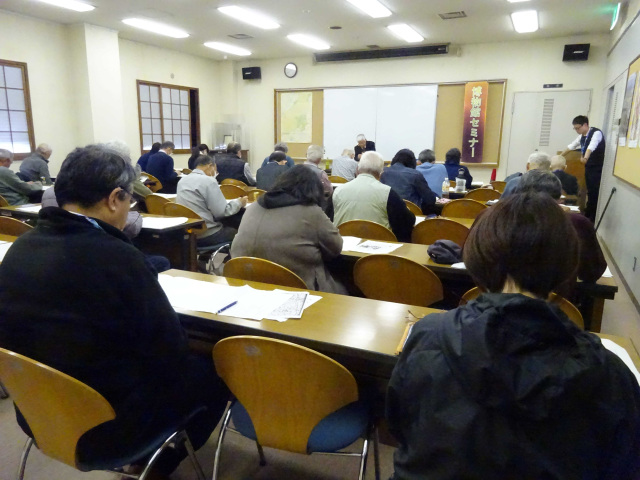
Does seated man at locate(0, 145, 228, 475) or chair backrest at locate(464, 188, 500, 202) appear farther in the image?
chair backrest at locate(464, 188, 500, 202)

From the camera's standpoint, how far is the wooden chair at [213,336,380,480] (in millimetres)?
1159

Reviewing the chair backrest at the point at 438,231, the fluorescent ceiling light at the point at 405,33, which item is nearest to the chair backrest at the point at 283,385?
the chair backrest at the point at 438,231

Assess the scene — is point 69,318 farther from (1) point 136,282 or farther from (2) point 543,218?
(2) point 543,218

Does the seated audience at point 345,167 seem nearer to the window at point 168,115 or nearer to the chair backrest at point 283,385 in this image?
the window at point 168,115

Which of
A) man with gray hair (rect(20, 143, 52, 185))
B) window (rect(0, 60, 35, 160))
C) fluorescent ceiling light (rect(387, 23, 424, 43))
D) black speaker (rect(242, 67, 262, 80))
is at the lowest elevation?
man with gray hair (rect(20, 143, 52, 185))

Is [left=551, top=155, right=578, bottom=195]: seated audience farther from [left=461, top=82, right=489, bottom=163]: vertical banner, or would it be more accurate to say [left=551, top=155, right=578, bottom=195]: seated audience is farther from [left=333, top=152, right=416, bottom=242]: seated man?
[left=461, top=82, right=489, bottom=163]: vertical banner

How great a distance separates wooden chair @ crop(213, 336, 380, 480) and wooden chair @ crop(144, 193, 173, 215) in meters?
3.16

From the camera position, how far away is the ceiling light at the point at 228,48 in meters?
8.45

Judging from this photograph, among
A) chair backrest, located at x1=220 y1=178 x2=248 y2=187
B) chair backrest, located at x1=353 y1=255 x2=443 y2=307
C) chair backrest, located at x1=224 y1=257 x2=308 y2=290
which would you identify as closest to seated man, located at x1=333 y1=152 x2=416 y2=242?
chair backrest, located at x1=353 y1=255 x2=443 y2=307

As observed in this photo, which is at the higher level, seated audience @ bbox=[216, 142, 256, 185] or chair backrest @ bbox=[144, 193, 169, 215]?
seated audience @ bbox=[216, 142, 256, 185]

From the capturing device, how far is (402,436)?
97 centimetres

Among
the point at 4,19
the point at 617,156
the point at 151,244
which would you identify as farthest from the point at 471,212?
the point at 4,19

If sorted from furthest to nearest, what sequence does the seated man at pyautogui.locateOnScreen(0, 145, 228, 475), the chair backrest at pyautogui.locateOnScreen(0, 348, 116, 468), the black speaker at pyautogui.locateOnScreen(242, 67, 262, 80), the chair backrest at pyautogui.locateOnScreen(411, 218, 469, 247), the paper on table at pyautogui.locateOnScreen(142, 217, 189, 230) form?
1. the black speaker at pyautogui.locateOnScreen(242, 67, 262, 80)
2. the paper on table at pyautogui.locateOnScreen(142, 217, 189, 230)
3. the chair backrest at pyautogui.locateOnScreen(411, 218, 469, 247)
4. the seated man at pyautogui.locateOnScreen(0, 145, 228, 475)
5. the chair backrest at pyautogui.locateOnScreen(0, 348, 116, 468)

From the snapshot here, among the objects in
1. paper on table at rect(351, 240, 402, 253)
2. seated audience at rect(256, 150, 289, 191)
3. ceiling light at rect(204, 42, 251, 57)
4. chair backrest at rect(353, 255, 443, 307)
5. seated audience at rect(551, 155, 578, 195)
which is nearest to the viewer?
chair backrest at rect(353, 255, 443, 307)
